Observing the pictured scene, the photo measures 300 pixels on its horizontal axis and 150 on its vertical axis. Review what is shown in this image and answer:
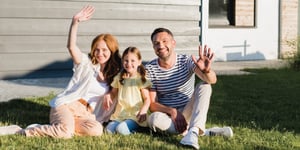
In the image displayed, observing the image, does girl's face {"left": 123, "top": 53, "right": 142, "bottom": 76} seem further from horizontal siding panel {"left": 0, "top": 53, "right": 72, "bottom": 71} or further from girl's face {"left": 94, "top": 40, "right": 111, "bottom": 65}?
horizontal siding panel {"left": 0, "top": 53, "right": 72, "bottom": 71}

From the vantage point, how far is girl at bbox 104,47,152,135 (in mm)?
4449

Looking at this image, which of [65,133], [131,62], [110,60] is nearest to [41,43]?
[110,60]

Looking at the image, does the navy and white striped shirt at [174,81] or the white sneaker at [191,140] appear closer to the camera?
the white sneaker at [191,140]

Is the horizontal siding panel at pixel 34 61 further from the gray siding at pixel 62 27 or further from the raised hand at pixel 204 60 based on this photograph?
the raised hand at pixel 204 60

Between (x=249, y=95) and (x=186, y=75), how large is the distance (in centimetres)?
248

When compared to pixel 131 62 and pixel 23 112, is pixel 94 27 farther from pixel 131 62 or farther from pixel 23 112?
pixel 131 62

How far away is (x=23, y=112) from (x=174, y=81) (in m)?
1.71

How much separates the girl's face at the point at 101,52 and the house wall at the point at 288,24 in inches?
357

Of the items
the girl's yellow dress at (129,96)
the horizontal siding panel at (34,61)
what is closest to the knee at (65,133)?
the girl's yellow dress at (129,96)

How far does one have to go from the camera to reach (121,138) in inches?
162

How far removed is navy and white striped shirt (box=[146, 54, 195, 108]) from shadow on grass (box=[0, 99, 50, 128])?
1116 millimetres

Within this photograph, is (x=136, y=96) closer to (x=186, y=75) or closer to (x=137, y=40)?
(x=186, y=75)

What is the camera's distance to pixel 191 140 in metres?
3.86

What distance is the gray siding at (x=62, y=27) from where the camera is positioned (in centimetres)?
735
